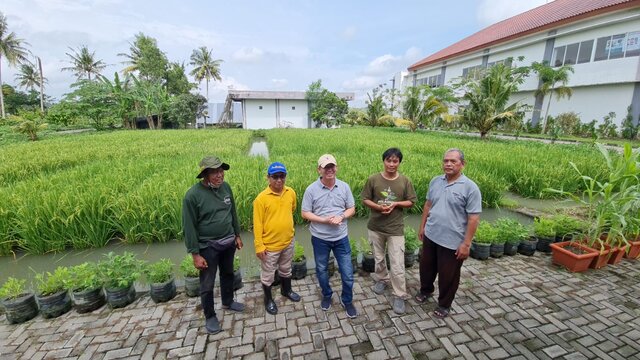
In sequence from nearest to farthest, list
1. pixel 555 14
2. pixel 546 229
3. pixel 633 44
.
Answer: pixel 546 229 → pixel 633 44 → pixel 555 14

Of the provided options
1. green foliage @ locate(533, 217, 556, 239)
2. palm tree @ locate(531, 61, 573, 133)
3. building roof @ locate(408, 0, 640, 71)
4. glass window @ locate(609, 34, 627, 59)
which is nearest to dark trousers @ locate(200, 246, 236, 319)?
green foliage @ locate(533, 217, 556, 239)

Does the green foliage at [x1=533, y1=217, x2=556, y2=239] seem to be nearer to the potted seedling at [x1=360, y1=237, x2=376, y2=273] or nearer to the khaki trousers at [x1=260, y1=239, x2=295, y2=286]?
the potted seedling at [x1=360, y1=237, x2=376, y2=273]

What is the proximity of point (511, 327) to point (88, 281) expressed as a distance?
3672mm

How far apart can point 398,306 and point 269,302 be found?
3.83 feet

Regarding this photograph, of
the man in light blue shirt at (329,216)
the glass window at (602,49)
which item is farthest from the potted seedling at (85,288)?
the glass window at (602,49)

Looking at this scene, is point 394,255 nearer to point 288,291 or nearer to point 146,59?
point 288,291

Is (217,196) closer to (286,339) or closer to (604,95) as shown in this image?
(286,339)

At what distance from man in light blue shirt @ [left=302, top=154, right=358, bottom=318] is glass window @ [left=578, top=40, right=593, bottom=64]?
22.2 m

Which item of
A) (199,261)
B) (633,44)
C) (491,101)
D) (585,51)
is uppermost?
(585,51)

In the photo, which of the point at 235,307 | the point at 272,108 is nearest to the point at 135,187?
the point at 235,307

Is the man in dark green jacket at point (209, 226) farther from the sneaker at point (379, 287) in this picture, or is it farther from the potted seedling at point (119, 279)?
the sneaker at point (379, 287)

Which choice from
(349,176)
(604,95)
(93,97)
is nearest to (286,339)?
(349,176)

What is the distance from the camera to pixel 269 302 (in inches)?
102

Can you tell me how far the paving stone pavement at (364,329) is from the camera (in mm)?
2152
